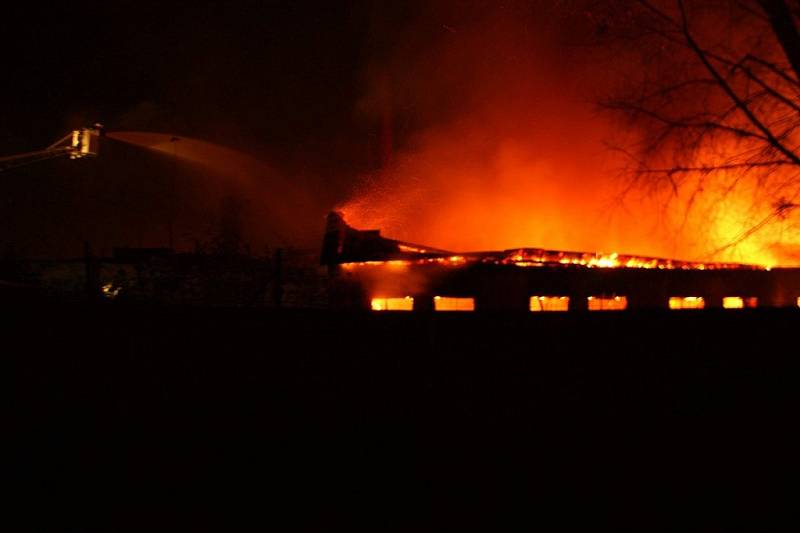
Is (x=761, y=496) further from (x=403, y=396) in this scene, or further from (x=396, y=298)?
(x=396, y=298)

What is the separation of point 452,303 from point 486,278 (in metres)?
0.99

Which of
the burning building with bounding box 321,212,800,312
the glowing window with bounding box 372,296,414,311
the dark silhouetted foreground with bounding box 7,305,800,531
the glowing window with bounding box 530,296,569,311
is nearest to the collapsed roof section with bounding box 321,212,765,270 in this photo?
the burning building with bounding box 321,212,800,312

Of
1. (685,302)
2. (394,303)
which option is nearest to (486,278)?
(394,303)

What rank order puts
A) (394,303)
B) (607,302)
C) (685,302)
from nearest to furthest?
(394,303), (607,302), (685,302)

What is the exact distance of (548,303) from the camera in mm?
15359

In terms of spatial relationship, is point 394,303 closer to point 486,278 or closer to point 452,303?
point 452,303

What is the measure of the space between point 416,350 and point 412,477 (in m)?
1.33

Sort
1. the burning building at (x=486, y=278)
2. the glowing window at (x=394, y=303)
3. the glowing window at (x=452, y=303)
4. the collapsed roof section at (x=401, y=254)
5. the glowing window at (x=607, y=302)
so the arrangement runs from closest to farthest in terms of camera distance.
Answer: the burning building at (x=486, y=278)
the glowing window at (x=452, y=303)
the collapsed roof section at (x=401, y=254)
the glowing window at (x=394, y=303)
the glowing window at (x=607, y=302)

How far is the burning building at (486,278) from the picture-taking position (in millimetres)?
14133

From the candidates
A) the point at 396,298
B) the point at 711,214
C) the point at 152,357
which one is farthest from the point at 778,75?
the point at 396,298

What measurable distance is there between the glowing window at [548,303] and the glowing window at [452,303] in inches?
63.5

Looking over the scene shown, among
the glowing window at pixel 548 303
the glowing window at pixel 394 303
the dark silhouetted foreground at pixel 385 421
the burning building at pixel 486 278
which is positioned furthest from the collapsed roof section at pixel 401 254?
the dark silhouetted foreground at pixel 385 421

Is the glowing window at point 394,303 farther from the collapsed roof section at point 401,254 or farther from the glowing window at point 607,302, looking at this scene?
Result: the glowing window at point 607,302

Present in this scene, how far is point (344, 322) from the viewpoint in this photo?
6617 mm
